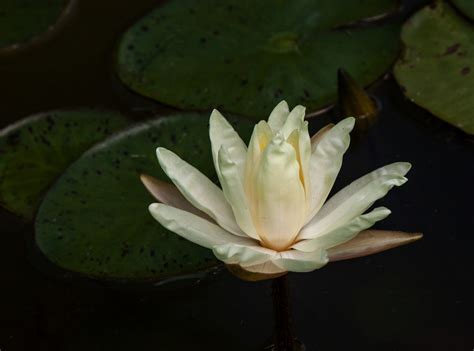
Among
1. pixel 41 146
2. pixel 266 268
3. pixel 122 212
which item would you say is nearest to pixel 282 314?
pixel 266 268

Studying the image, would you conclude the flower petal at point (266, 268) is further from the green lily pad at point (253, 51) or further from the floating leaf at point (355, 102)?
the green lily pad at point (253, 51)

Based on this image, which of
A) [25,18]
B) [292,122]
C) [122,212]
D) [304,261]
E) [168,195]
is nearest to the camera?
[304,261]

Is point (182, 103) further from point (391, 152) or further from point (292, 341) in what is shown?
point (292, 341)

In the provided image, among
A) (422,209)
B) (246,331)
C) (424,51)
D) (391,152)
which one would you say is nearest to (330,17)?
(424,51)

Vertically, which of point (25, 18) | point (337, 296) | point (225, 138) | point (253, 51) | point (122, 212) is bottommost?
point (337, 296)

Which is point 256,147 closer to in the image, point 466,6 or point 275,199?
point 275,199
